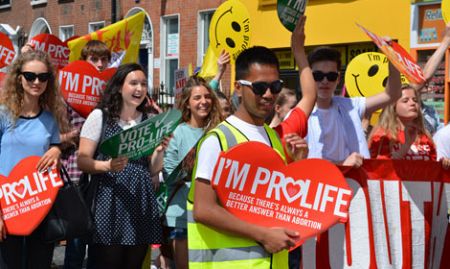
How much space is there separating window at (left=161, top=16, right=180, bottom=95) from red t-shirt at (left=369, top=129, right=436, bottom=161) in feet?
44.3

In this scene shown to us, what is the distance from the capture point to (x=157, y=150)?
5.15 meters

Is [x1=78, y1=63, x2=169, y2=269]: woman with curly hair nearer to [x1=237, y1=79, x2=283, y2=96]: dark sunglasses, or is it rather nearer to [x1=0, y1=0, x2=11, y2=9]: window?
[x1=237, y1=79, x2=283, y2=96]: dark sunglasses

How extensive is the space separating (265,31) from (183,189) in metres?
11.4

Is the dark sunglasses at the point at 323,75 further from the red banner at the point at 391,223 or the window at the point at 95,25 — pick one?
the window at the point at 95,25

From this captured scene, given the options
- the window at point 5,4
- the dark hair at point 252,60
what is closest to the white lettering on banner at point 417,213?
the dark hair at point 252,60

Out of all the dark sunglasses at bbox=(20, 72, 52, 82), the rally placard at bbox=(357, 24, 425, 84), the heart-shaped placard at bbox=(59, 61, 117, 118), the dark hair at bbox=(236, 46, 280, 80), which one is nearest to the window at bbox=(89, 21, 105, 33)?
the heart-shaped placard at bbox=(59, 61, 117, 118)

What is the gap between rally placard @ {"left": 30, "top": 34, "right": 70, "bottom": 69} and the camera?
8.47m

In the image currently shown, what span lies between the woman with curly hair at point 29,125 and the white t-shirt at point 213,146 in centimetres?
158

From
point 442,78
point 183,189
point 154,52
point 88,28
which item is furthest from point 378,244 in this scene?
point 88,28

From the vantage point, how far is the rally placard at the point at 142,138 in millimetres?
4613

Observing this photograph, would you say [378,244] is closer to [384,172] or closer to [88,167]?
[384,172]

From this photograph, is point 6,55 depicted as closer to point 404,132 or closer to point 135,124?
point 135,124

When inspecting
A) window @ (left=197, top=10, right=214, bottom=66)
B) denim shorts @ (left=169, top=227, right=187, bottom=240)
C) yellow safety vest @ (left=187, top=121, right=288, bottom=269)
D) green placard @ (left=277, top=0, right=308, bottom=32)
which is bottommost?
denim shorts @ (left=169, top=227, right=187, bottom=240)

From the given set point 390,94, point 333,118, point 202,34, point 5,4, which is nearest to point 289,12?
point 333,118
